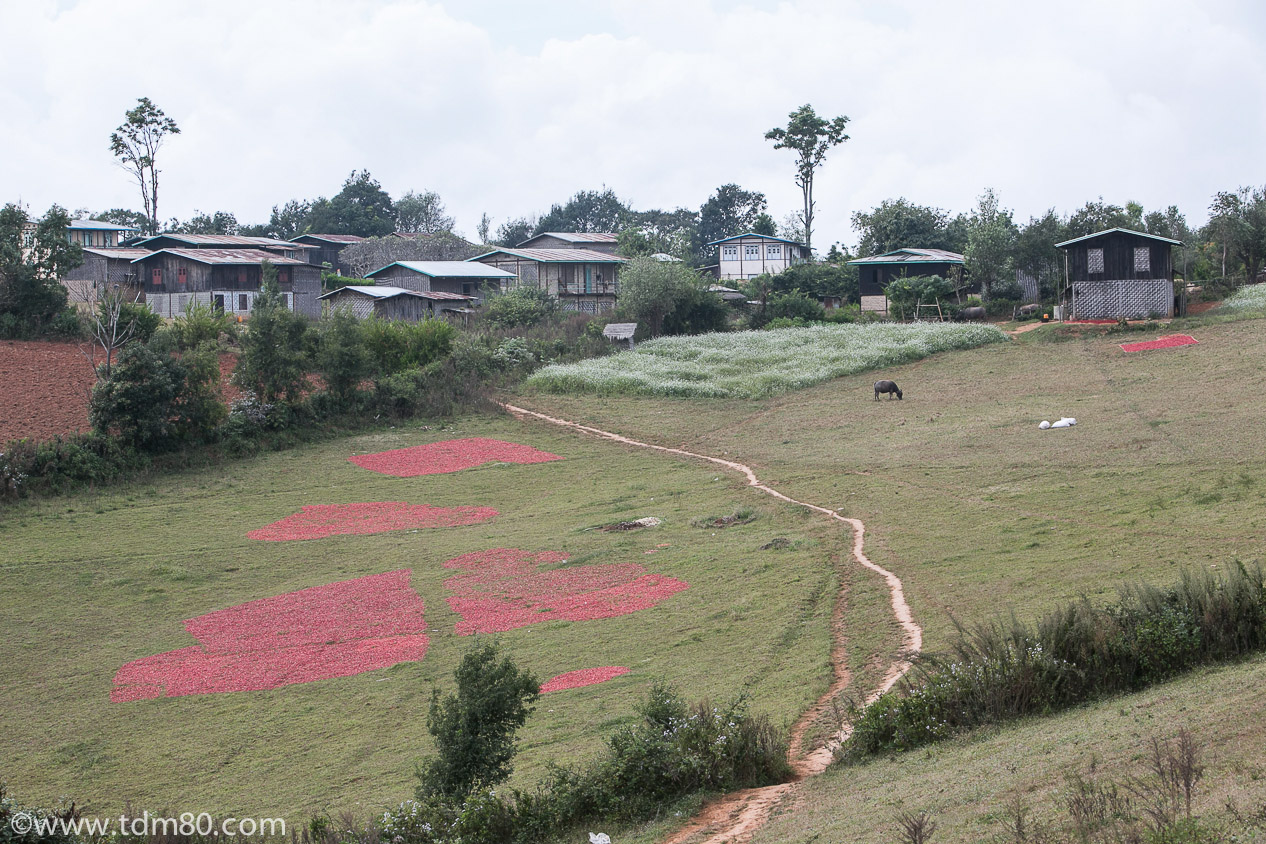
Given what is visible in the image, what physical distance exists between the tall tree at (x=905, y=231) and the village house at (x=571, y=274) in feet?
84.0

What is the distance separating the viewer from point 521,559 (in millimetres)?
28750

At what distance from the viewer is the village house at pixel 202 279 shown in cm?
7500

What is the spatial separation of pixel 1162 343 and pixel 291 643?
43.6 metres

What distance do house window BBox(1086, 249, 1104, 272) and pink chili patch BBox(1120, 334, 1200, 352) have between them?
8.22 meters

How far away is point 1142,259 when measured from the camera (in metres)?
57.6

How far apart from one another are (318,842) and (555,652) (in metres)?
8.83

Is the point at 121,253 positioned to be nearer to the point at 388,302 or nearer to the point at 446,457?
the point at 388,302

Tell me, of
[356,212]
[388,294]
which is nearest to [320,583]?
[388,294]

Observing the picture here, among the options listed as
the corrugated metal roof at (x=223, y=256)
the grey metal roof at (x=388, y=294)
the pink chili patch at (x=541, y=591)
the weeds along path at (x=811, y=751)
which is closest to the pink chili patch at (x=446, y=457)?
the pink chili patch at (x=541, y=591)

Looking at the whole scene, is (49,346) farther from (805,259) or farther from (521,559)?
(805,259)

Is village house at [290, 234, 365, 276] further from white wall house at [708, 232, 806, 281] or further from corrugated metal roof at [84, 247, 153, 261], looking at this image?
white wall house at [708, 232, 806, 281]

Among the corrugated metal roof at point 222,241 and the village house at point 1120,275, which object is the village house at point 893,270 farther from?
the corrugated metal roof at point 222,241

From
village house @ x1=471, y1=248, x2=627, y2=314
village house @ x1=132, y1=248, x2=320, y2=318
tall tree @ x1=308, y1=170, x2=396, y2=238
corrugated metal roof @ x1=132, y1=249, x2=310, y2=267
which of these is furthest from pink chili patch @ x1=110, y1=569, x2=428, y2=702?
tall tree @ x1=308, y1=170, x2=396, y2=238

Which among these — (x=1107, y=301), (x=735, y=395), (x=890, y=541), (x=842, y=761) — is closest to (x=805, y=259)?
(x=1107, y=301)
